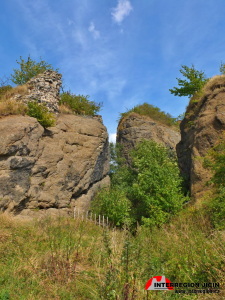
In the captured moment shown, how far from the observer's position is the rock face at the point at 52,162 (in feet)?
40.7

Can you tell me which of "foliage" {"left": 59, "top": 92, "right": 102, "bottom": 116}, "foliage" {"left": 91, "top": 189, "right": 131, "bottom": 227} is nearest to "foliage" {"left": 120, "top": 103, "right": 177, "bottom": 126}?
"foliage" {"left": 59, "top": 92, "right": 102, "bottom": 116}

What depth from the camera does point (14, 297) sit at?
450cm

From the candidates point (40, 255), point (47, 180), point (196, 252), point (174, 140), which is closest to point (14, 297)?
point (40, 255)

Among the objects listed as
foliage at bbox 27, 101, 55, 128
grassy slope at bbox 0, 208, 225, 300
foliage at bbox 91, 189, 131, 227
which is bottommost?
grassy slope at bbox 0, 208, 225, 300

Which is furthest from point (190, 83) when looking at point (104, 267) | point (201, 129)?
point (104, 267)

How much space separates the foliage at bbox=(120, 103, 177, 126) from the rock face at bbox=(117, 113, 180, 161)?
42.2 inches

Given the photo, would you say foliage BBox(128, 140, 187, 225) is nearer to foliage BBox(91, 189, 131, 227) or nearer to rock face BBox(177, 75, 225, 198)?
foliage BBox(91, 189, 131, 227)

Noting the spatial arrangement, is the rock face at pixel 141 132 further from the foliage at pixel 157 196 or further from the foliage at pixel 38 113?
the foliage at pixel 38 113

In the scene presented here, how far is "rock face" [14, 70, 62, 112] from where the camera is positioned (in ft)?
55.9

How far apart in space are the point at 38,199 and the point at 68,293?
9559mm

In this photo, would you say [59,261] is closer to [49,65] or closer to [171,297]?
[171,297]

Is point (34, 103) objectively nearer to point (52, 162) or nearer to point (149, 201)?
point (52, 162)

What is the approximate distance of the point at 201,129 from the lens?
1680 cm

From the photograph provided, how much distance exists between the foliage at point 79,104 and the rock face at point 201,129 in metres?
8.60
